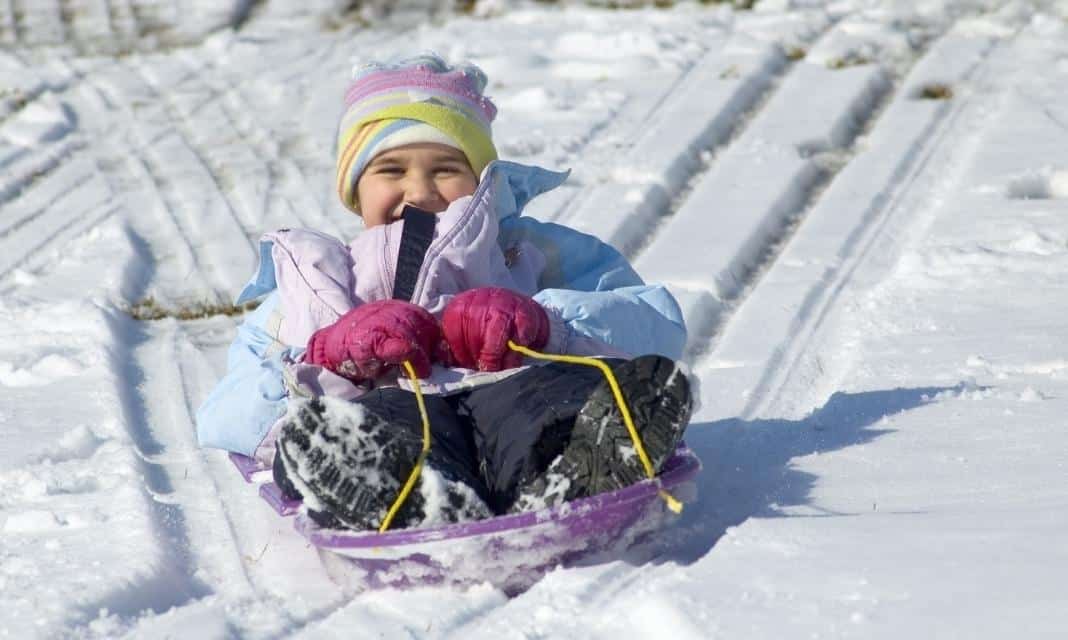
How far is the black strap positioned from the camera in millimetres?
3059

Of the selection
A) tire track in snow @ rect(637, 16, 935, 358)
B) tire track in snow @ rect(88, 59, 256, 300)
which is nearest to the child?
tire track in snow @ rect(637, 16, 935, 358)

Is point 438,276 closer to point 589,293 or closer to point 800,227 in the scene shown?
point 589,293

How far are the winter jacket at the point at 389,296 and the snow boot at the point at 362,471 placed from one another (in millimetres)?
373

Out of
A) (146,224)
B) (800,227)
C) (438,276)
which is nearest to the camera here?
(438,276)

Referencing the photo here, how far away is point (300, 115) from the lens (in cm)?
645

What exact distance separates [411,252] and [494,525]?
2.77 feet

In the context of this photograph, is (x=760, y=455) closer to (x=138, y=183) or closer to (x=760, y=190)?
(x=760, y=190)

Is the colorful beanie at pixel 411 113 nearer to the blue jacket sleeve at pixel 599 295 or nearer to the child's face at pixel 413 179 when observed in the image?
the child's face at pixel 413 179

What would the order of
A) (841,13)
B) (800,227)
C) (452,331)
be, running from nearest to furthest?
(452,331) < (800,227) < (841,13)

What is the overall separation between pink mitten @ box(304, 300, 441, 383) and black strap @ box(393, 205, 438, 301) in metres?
0.23

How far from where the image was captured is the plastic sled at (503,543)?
2.38 metres

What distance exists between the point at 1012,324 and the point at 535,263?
3.79 feet

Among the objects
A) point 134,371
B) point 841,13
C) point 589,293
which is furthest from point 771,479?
point 841,13

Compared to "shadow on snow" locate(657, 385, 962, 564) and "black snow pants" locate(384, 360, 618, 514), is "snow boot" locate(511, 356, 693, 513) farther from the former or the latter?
"shadow on snow" locate(657, 385, 962, 564)
